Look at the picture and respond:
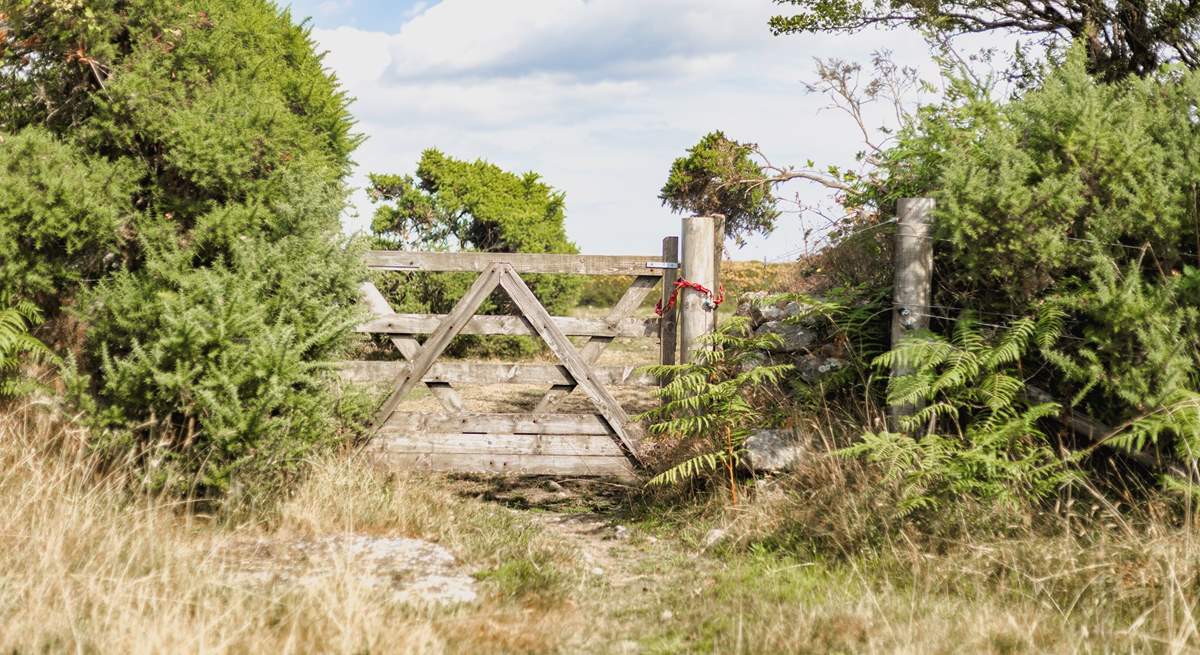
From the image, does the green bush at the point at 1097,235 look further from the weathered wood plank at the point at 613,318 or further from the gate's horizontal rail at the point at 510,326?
the gate's horizontal rail at the point at 510,326

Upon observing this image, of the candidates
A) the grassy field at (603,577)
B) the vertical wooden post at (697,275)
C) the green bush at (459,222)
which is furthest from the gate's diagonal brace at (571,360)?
the green bush at (459,222)

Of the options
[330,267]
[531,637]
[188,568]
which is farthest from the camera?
[330,267]

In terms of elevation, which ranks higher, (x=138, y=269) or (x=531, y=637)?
(x=138, y=269)

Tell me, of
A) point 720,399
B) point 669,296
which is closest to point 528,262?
point 669,296

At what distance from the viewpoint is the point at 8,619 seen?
4082mm

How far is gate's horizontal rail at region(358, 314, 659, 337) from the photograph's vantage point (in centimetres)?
767

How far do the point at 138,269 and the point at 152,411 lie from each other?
6.14 feet

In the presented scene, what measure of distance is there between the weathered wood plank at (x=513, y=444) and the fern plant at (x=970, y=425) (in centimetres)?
239

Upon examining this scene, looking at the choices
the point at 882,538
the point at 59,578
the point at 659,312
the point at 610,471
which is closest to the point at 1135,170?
the point at 882,538

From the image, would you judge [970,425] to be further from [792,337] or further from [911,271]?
[792,337]

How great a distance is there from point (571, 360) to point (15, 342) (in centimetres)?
408

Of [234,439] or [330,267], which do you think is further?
[330,267]

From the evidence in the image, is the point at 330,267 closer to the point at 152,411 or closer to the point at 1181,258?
the point at 152,411

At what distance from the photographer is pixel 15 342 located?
669 cm
